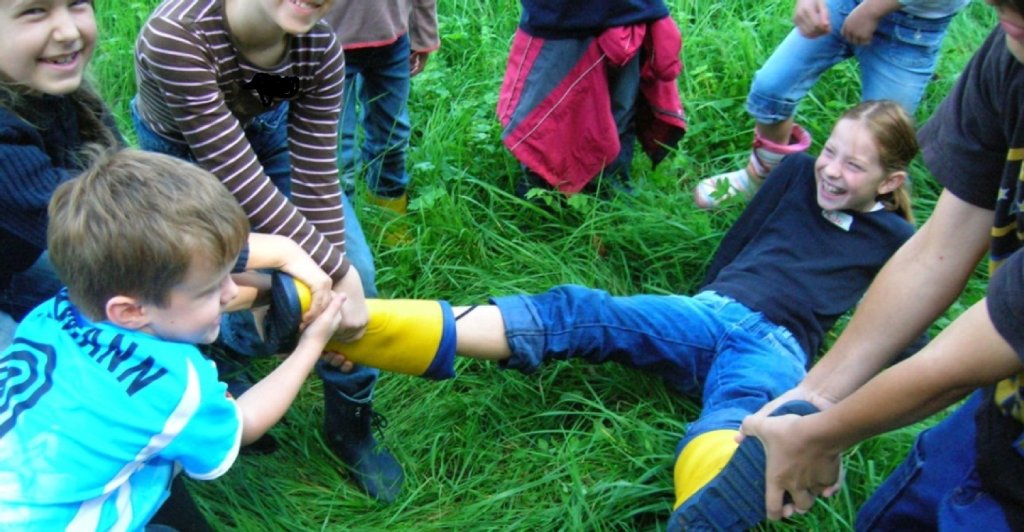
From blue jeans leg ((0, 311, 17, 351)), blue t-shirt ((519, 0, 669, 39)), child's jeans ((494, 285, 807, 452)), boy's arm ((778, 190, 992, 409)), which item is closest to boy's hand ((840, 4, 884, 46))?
blue t-shirt ((519, 0, 669, 39))

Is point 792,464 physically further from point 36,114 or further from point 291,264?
point 36,114

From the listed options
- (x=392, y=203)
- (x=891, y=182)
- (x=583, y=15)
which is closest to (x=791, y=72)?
(x=891, y=182)

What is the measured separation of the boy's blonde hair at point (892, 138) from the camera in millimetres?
2494

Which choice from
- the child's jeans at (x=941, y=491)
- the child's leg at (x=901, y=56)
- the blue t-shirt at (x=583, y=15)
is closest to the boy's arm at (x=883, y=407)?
the child's jeans at (x=941, y=491)

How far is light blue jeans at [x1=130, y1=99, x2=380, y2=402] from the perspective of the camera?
6.90 ft

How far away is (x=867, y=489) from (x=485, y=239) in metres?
1.34

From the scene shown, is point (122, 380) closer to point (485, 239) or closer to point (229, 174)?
point (229, 174)

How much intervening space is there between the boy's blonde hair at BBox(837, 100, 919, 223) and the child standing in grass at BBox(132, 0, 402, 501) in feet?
4.49

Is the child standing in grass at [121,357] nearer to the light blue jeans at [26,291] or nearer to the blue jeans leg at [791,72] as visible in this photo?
the light blue jeans at [26,291]

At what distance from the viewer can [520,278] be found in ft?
9.04

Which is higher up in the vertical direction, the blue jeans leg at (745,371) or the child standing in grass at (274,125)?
the child standing in grass at (274,125)

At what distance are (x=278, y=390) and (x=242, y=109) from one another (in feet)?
2.26

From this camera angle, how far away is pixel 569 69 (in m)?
2.77

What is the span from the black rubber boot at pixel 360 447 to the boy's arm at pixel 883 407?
95 cm
